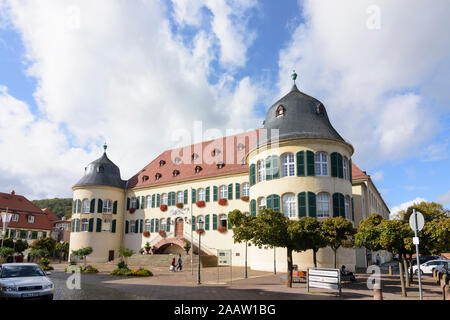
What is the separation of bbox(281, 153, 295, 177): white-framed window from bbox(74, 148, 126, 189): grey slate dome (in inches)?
970

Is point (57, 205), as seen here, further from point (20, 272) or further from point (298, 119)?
point (20, 272)

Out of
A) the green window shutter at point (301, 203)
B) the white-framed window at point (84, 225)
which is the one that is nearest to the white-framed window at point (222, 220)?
the green window shutter at point (301, 203)

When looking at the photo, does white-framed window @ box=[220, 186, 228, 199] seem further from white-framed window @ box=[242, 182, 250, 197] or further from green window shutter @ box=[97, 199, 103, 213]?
green window shutter @ box=[97, 199, 103, 213]

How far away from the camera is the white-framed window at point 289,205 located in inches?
1027

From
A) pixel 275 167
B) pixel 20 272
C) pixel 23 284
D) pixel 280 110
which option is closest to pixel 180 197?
pixel 275 167

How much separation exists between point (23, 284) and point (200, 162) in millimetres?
28979

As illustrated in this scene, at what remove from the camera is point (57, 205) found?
103 metres

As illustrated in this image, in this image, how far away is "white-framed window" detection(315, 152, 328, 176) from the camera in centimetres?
2645

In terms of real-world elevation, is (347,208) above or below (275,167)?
below

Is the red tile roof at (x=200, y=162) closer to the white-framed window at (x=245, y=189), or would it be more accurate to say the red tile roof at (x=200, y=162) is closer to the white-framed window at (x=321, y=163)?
the white-framed window at (x=245, y=189)

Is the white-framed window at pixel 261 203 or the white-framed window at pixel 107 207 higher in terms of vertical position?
the white-framed window at pixel 107 207
